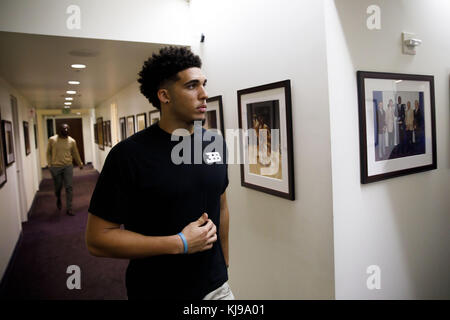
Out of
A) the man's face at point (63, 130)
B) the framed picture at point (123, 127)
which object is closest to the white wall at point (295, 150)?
the man's face at point (63, 130)

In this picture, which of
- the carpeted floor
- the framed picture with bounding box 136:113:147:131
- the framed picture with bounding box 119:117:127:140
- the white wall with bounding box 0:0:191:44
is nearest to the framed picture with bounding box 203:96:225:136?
the white wall with bounding box 0:0:191:44

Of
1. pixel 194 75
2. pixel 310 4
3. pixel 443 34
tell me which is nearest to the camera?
pixel 194 75

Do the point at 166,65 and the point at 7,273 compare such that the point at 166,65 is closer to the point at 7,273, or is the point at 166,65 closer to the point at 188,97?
the point at 188,97

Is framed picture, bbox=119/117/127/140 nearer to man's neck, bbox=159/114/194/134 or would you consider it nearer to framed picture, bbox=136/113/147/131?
framed picture, bbox=136/113/147/131

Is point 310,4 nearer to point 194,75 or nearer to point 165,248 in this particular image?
point 194,75

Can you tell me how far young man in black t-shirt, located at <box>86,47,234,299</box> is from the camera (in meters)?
1.17

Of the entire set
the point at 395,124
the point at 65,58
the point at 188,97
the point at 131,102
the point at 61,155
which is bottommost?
the point at 61,155

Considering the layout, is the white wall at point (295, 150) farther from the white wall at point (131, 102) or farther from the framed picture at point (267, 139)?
the white wall at point (131, 102)

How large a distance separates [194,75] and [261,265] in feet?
4.46

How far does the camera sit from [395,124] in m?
1.74

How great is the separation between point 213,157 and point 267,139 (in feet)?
2.10

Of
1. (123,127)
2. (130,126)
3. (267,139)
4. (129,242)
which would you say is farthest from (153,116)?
(129,242)
